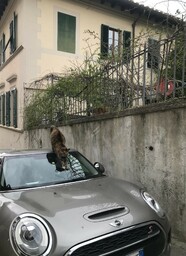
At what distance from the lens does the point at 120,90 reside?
7375mm

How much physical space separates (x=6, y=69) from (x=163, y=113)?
1331 cm

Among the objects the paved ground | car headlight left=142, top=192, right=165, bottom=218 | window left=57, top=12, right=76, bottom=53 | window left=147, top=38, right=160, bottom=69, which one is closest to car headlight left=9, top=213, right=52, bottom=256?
car headlight left=142, top=192, right=165, bottom=218

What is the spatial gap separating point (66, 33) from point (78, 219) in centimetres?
1227

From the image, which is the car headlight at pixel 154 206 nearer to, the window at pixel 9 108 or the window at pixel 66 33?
the window at pixel 66 33

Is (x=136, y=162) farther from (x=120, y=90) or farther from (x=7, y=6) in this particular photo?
(x=7, y=6)

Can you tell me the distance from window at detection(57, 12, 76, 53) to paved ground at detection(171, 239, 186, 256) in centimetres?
1103

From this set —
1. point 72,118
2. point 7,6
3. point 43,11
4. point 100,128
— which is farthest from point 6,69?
point 100,128

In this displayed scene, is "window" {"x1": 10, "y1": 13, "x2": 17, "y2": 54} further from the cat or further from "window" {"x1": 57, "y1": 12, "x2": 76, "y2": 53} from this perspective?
the cat

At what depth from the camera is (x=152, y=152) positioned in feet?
18.6

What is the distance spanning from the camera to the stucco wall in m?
5.13

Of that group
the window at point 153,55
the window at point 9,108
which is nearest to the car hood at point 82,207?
the window at point 153,55

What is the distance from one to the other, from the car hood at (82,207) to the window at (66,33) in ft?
36.4

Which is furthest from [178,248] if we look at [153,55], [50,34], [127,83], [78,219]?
[50,34]

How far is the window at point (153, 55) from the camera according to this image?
6.25m
